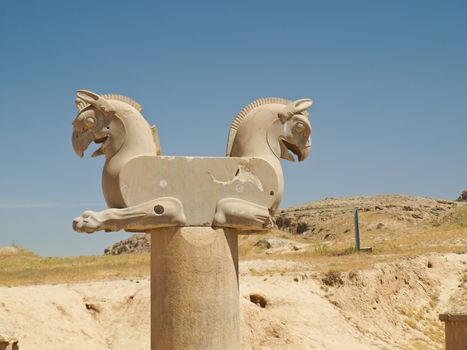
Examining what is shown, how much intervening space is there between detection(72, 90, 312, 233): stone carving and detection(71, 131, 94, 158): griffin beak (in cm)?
1

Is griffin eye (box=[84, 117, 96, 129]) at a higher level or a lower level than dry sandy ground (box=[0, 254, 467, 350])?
higher

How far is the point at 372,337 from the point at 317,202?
4408 centimetres

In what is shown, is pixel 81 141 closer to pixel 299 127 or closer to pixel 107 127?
pixel 107 127

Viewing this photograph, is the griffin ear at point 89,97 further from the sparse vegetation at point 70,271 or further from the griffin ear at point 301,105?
the sparse vegetation at point 70,271

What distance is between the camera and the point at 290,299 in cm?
2161

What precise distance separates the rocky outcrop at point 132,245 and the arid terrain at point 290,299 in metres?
19.1

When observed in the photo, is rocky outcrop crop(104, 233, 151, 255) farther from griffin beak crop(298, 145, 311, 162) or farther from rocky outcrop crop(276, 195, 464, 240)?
griffin beak crop(298, 145, 311, 162)

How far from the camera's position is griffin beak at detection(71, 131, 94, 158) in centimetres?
739

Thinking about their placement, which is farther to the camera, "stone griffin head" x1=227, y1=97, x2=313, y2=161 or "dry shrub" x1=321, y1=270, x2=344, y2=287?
"dry shrub" x1=321, y1=270, x2=344, y2=287

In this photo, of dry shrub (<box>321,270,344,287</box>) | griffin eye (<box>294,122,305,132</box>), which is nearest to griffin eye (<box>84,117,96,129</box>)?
griffin eye (<box>294,122,305,132</box>)

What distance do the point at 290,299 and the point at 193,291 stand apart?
49.2 feet

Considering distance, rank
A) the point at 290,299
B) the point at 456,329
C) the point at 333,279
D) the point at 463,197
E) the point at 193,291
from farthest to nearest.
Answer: the point at 463,197
the point at 333,279
the point at 290,299
the point at 456,329
the point at 193,291

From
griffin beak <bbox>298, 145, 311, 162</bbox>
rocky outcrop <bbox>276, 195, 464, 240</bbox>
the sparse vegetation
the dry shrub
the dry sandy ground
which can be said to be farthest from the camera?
rocky outcrop <bbox>276, 195, 464, 240</bbox>

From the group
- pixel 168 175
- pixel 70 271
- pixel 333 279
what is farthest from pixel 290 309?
pixel 168 175
